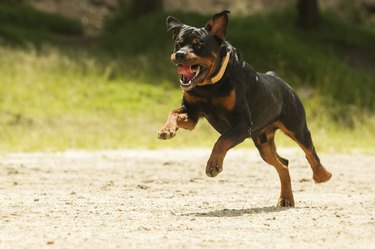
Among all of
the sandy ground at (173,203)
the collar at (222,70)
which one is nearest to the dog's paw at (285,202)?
the sandy ground at (173,203)

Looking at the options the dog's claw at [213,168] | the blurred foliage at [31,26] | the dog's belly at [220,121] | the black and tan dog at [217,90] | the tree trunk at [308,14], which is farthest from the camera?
the tree trunk at [308,14]

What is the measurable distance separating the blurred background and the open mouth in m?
7.70

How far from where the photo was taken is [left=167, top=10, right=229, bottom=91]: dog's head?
820 cm

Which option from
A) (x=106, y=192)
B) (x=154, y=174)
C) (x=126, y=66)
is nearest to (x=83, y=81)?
(x=126, y=66)

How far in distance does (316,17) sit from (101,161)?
13260mm

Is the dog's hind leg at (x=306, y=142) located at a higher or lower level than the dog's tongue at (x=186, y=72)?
lower

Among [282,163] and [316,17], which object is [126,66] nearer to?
[316,17]

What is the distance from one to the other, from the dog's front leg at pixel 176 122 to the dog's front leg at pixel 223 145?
37 cm

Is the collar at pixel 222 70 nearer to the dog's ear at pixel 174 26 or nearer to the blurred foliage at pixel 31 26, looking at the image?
the dog's ear at pixel 174 26

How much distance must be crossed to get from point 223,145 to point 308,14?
714 inches

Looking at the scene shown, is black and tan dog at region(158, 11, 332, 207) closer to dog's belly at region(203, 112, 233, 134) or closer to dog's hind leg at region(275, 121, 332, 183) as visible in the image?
dog's belly at region(203, 112, 233, 134)

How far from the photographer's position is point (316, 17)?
25969 mm

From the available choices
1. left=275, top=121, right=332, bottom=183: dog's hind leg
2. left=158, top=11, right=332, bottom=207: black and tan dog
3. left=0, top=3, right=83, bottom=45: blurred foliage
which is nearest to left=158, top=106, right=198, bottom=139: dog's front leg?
left=158, top=11, right=332, bottom=207: black and tan dog

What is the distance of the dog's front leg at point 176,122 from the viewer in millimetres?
8086
